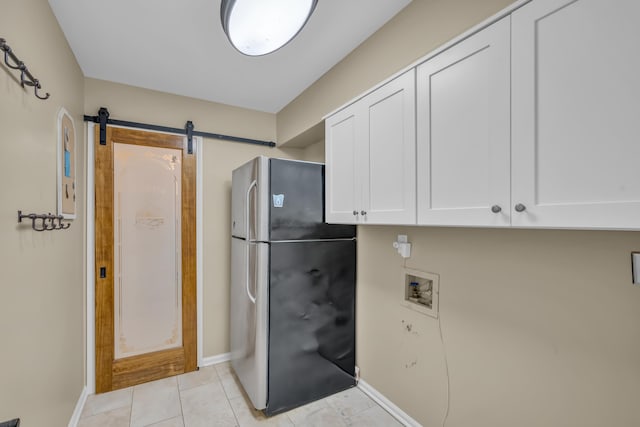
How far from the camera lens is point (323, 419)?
2051 mm

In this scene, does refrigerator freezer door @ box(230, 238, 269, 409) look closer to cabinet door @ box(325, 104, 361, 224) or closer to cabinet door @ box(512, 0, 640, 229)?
cabinet door @ box(325, 104, 361, 224)

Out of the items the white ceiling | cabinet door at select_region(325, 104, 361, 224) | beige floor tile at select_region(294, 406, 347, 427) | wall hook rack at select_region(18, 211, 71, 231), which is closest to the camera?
wall hook rack at select_region(18, 211, 71, 231)

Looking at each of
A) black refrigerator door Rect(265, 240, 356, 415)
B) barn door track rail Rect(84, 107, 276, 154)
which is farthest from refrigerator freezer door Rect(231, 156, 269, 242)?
barn door track rail Rect(84, 107, 276, 154)

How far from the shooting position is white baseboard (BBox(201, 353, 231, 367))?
9.31 feet

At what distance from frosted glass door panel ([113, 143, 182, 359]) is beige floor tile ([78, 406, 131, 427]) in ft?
1.56

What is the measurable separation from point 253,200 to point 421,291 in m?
1.34

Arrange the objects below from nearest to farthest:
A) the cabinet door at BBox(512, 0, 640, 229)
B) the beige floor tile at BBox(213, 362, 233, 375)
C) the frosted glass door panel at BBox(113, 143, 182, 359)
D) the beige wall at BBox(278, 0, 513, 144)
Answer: the cabinet door at BBox(512, 0, 640, 229) → the beige wall at BBox(278, 0, 513, 144) → the frosted glass door panel at BBox(113, 143, 182, 359) → the beige floor tile at BBox(213, 362, 233, 375)

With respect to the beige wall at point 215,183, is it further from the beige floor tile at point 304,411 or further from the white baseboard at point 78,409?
the beige floor tile at point 304,411

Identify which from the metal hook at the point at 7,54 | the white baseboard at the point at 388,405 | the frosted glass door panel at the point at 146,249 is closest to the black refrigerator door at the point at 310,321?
the white baseboard at the point at 388,405

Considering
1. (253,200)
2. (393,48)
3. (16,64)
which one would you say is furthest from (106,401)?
(393,48)

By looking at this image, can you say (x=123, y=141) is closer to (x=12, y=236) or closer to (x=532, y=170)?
(x=12, y=236)

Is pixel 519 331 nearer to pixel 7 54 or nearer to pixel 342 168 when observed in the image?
pixel 342 168

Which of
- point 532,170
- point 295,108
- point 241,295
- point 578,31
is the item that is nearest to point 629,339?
point 532,170

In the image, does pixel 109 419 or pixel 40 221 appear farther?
pixel 109 419
